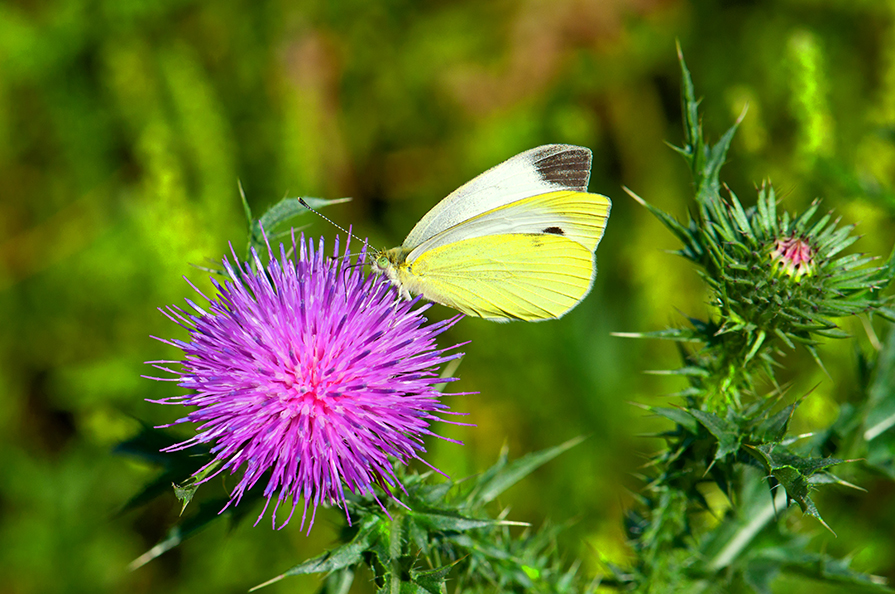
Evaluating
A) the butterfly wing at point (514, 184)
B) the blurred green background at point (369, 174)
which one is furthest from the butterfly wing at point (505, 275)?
the blurred green background at point (369, 174)

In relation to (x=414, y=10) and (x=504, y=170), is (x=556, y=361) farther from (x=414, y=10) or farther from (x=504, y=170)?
(x=414, y=10)

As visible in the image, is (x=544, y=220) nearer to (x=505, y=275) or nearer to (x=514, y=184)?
(x=514, y=184)

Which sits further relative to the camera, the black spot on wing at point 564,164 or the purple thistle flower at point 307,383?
the black spot on wing at point 564,164

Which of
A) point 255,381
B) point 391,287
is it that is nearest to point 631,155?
point 391,287

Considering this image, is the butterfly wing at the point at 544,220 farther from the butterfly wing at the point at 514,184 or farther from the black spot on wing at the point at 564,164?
the black spot on wing at the point at 564,164

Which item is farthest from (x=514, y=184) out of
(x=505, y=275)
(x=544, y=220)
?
(x=505, y=275)

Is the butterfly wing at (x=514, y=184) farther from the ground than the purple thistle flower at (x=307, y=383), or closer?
farther from the ground
